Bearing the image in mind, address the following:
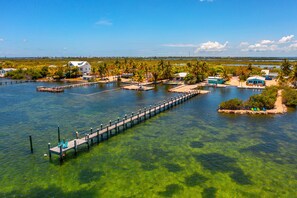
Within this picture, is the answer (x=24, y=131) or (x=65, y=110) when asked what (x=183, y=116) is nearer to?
(x=65, y=110)

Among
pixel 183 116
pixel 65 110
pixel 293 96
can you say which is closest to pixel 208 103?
pixel 183 116

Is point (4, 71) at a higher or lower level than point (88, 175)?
higher

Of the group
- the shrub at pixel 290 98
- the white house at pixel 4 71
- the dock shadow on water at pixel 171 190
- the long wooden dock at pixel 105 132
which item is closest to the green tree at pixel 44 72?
the white house at pixel 4 71

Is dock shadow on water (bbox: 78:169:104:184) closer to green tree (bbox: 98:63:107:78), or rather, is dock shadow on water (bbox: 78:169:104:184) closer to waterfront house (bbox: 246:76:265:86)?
waterfront house (bbox: 246:76:265:86)

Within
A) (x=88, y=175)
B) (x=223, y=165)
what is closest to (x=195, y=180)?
(x=223, y=165)

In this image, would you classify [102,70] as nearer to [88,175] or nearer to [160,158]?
[160,158]
